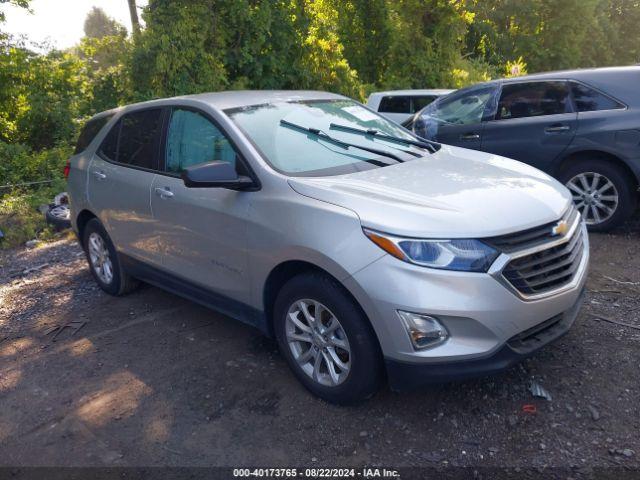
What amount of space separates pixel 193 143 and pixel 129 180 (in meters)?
0.79

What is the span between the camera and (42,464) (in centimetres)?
308

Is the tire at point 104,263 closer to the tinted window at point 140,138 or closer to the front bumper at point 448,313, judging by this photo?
the tinted window at point 140,138

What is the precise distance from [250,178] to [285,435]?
1.52m

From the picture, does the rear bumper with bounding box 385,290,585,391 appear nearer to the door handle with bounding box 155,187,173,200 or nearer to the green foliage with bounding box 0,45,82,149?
the door handle with bounding box 155,187,173,200

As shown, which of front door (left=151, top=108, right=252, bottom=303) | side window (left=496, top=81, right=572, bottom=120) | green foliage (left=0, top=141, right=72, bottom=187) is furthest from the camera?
green foliage (left=0, top=141, right=72, bottom=187)

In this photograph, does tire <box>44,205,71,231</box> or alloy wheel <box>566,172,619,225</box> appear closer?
alloy wheel <box>566,172,619,225</box>

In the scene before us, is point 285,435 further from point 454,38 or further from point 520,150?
point 454,38

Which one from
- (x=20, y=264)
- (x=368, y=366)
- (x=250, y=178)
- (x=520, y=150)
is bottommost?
(x=20, y=264)

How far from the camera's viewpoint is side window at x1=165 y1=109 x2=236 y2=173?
3.84 metres

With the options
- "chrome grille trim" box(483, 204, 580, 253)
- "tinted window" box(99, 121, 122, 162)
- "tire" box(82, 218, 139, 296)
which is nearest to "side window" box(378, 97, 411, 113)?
"tinted window" box(99, 121, 122, 162)

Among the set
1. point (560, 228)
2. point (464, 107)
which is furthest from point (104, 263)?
point (464, 107)

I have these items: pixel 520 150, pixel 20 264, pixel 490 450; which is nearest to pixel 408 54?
pixel 520 150

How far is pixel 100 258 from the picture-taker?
17.6 ft

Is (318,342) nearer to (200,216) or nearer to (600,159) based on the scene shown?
(200,216)
